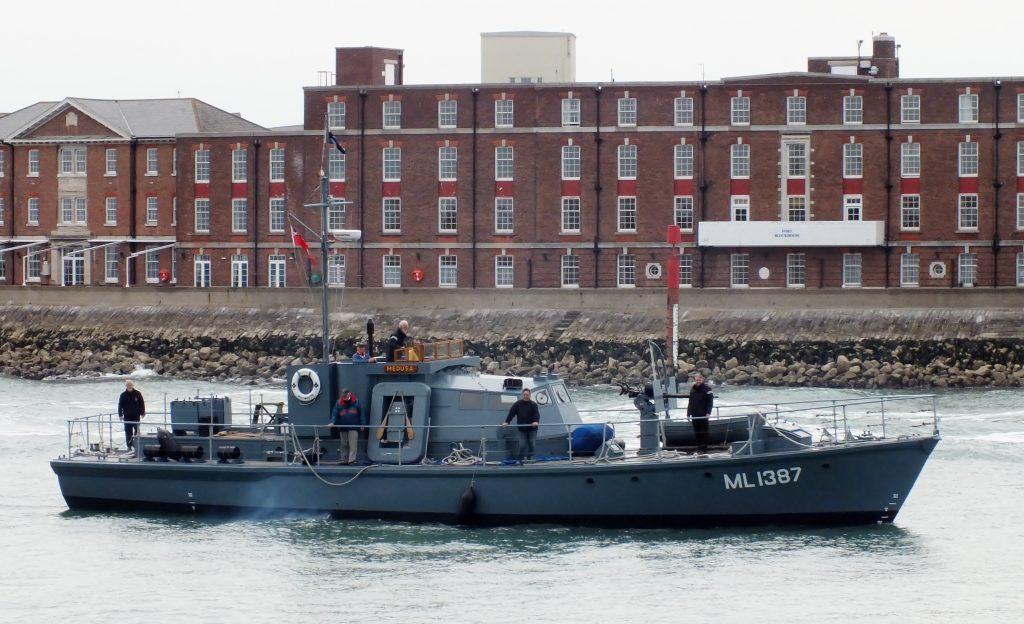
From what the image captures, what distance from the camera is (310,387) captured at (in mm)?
25609

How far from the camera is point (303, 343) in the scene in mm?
58000

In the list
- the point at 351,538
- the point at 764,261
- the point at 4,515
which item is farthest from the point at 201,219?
the point at 351,538

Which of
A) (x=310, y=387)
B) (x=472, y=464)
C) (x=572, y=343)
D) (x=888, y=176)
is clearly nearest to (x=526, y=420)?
(x=472, y=464)

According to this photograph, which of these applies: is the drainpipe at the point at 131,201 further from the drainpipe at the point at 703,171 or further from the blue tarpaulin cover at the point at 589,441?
the blue tarpaulin cover at the point at 589,441

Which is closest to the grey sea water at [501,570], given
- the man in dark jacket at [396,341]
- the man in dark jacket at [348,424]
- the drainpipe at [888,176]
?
the man in dark jacket at [348,424]

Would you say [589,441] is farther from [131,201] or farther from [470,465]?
[131,201]

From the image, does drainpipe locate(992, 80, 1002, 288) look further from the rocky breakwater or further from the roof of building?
the roof of building

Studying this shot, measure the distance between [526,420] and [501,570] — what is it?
101 inches

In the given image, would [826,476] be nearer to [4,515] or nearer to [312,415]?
[312,415]

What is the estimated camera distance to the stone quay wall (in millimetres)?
51500

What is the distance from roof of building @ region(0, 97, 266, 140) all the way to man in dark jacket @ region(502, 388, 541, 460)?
165 feet

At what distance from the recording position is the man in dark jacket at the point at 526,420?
79.4 ft

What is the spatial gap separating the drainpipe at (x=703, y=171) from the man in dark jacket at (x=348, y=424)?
38263 millimetres

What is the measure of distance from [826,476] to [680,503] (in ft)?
6.95
